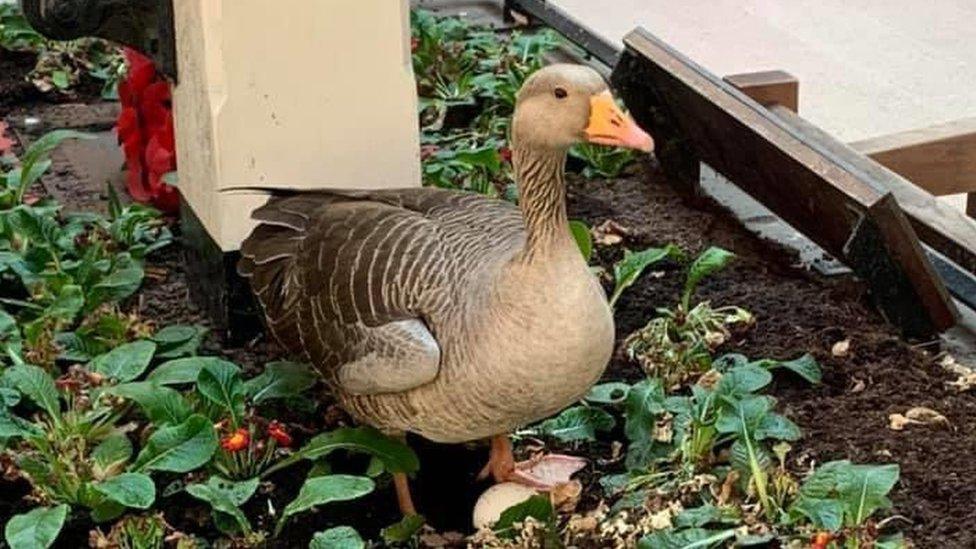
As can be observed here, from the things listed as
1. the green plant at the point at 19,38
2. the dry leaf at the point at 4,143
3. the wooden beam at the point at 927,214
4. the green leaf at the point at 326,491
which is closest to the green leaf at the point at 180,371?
the green leaf at the point at 326,491

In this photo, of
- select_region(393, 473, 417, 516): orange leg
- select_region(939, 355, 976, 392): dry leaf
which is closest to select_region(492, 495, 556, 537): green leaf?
select_region(393, 473, 417, 516): orange leg

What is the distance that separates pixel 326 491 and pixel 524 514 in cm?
30

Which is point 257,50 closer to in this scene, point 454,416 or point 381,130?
point 381,130

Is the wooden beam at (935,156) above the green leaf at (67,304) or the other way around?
above

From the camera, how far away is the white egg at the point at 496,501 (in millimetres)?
2709

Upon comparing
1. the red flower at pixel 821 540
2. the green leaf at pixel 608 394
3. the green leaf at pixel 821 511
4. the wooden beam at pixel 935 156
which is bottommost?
the green leaf at pixel 608 394

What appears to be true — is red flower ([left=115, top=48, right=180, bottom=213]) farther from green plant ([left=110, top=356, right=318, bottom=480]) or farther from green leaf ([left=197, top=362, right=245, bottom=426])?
green leaf ([left=197, top=362, right=245, bottom=426])

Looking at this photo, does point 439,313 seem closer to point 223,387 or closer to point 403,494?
point 403,494

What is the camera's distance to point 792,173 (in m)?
3.29

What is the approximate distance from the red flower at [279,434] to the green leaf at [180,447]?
0.12 meters

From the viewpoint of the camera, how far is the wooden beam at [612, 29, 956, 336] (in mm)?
3084

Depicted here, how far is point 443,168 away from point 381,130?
536mm

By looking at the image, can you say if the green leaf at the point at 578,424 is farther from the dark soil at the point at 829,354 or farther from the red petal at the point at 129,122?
the red petal at the point at 129,122

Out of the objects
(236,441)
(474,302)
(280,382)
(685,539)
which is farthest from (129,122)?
(685,539)
